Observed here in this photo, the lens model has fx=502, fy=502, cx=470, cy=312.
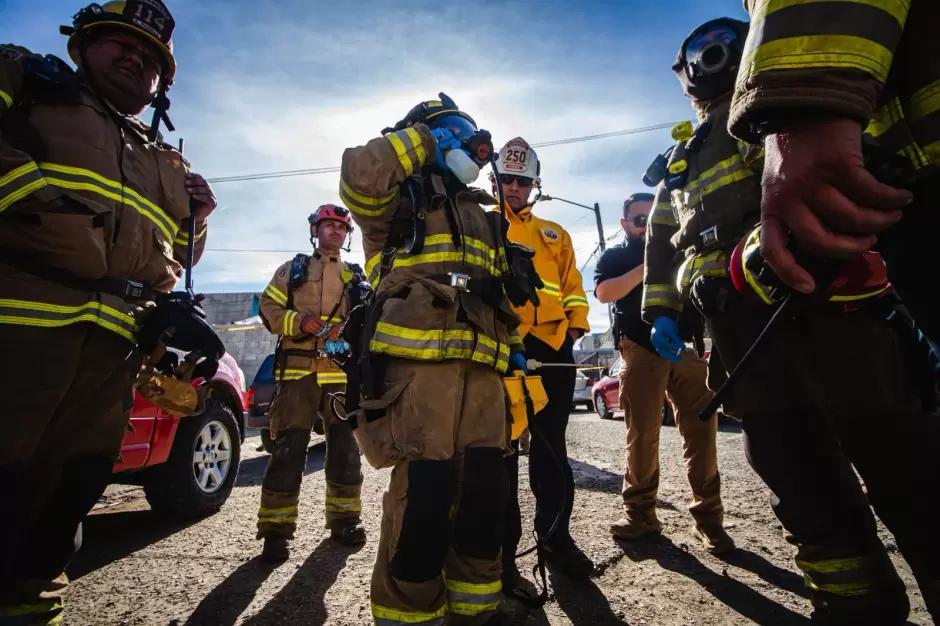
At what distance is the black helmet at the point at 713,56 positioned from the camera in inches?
83.4

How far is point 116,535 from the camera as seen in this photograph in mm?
3674

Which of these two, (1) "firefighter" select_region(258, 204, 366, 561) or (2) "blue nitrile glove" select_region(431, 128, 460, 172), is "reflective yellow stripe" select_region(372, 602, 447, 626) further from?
(2) "blue nitrile glove" select_region(431, 128, 460, 172)

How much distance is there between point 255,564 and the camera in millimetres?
3037

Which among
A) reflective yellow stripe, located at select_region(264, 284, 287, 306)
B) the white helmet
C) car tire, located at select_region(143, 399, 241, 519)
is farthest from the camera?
reflective yellow stripe, located at select_region(264, 284, 287, 306)

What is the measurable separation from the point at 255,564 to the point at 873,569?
303 centimetres

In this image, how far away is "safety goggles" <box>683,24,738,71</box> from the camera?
2.12 metres

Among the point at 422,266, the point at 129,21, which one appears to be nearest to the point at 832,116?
the point at 422,266

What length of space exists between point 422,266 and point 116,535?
3.35 metres

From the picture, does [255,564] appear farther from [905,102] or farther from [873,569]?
[905,102]

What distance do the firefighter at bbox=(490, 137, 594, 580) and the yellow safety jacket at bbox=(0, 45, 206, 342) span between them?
1717 millimetres

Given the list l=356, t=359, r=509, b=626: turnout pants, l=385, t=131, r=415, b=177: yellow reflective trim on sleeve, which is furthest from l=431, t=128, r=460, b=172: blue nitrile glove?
l=356, t=359, r=509, b=626: turnout pants

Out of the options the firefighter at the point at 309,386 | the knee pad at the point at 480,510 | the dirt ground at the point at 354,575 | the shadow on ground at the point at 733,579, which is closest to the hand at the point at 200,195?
the firefighter at the point at 309,386

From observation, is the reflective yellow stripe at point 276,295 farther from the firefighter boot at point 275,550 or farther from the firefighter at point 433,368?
the firefighter at point 433,368

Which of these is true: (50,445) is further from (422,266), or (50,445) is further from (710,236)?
(710,236)
